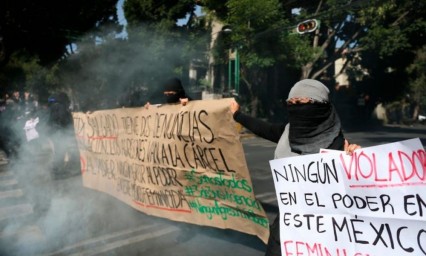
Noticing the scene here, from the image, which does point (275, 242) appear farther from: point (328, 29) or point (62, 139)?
point (328, 29)

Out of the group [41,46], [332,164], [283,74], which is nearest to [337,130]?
[332,164]

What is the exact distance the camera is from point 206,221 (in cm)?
339

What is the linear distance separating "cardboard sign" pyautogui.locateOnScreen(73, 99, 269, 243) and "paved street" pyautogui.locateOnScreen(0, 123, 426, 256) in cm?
29

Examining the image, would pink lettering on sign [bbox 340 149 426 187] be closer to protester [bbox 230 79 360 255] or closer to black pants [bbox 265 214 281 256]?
protester [bbox 230 79 360 255]

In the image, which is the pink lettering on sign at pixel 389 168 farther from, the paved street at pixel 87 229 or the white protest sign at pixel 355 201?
the paved street at pixel 87 229

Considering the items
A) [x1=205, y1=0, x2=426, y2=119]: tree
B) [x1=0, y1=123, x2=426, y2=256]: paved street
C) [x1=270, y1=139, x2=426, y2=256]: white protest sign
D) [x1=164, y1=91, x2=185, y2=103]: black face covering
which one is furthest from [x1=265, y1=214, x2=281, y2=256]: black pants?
[x1=205, y1=0, x2=426, y2=119]: tree

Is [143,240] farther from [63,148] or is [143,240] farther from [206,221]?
[63,148]

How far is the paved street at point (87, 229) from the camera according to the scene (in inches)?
147

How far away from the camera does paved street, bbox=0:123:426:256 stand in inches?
147

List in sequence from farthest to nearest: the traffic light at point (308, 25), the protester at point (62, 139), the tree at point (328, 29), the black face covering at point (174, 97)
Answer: the tree at point (328, 29), the traffic light at point (308, 25), the protester at point (62, 139), the black face covering at point (174, 97)

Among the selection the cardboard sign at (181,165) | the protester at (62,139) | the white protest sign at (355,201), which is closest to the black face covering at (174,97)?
the cardboard sign at (181,165)

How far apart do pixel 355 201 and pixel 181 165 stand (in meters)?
1.86

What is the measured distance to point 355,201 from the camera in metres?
1.94

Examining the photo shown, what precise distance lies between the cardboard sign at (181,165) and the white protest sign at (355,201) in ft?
2.82
